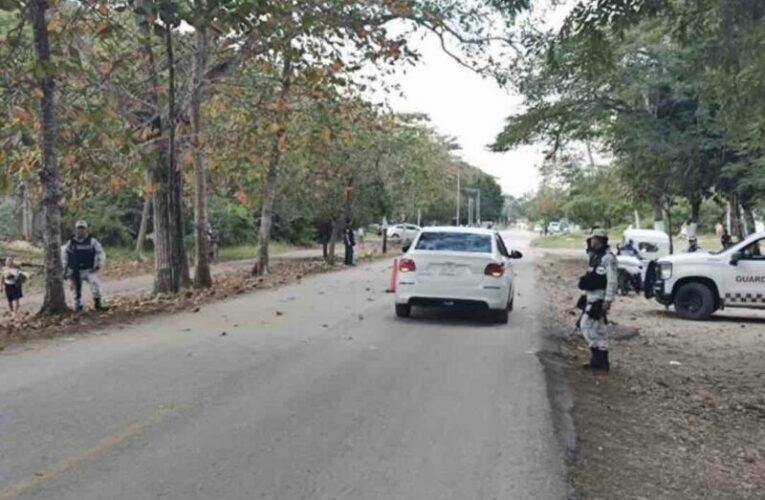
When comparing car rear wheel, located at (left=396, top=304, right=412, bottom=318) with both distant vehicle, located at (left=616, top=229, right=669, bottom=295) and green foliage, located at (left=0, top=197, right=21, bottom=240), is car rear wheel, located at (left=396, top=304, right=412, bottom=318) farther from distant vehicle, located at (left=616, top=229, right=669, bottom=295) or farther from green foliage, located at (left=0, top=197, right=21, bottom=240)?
green foliage, located at (left=0, top=197, right=21, bottom=240)

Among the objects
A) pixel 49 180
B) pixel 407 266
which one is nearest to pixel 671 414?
pixel 407 266

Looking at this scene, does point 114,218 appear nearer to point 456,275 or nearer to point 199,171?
point 199,171

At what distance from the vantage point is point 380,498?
5.17 meters

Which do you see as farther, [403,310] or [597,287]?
[403,310]

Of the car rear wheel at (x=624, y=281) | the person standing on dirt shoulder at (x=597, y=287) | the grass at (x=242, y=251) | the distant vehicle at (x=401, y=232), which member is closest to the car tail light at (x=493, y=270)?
the person standing on dirt shoulder at (x=597, y=287)

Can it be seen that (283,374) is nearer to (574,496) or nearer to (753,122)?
(574,496)

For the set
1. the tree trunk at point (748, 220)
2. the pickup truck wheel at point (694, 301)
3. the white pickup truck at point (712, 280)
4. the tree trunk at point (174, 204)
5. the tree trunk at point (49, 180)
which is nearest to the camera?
the tree trunk at point (49, 180)

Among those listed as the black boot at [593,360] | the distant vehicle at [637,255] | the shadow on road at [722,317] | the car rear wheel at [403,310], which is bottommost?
the shadow on road at [722,317]

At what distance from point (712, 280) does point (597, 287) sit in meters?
8.30

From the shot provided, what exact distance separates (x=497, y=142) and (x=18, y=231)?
23080 mm

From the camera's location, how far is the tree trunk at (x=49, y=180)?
12656 mm

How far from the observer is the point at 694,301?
17469mm

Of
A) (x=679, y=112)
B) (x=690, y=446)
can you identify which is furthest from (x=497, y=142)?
(x=690, y=446)

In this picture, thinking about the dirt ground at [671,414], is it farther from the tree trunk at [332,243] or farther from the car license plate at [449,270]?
the tree trunk at [332,243]
